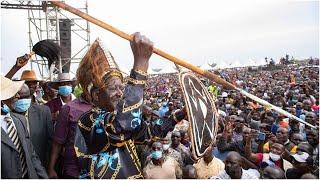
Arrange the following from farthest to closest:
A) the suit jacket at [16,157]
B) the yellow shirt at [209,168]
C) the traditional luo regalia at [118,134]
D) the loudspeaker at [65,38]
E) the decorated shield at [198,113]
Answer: the loudspeaker at [65,38]
the yellow shirt at [209,168]
the suit jacket at [16,157]
the decorated shield at [198,113]
the traditional luo regalia at [118,134]

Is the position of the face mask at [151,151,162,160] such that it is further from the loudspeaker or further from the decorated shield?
the loudspeaker

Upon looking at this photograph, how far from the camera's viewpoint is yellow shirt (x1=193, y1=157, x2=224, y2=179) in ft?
18.7

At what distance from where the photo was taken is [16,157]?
293cm

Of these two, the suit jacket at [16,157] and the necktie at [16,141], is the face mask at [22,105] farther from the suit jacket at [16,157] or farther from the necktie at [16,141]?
the necktie at [16,141]

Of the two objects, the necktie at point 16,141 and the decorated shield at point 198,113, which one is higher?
the decorated shield at point 198,113

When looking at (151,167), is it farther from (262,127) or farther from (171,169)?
(262,127)

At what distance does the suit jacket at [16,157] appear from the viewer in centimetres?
280

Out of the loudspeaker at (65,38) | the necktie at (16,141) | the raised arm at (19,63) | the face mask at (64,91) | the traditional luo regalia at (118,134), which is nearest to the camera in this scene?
the traditional luo regalia at (118,134)

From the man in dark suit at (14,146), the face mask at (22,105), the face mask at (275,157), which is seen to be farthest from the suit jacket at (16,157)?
the face mask at (275,157)

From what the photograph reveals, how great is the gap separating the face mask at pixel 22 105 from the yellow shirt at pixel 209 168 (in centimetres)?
275

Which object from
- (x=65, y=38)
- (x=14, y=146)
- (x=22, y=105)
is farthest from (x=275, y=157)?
(x=65, y=38)

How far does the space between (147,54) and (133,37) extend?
12cm

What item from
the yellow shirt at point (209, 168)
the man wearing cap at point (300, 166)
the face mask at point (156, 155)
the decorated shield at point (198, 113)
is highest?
the decorated shield at point (198, 113)

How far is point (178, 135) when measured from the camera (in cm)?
699
